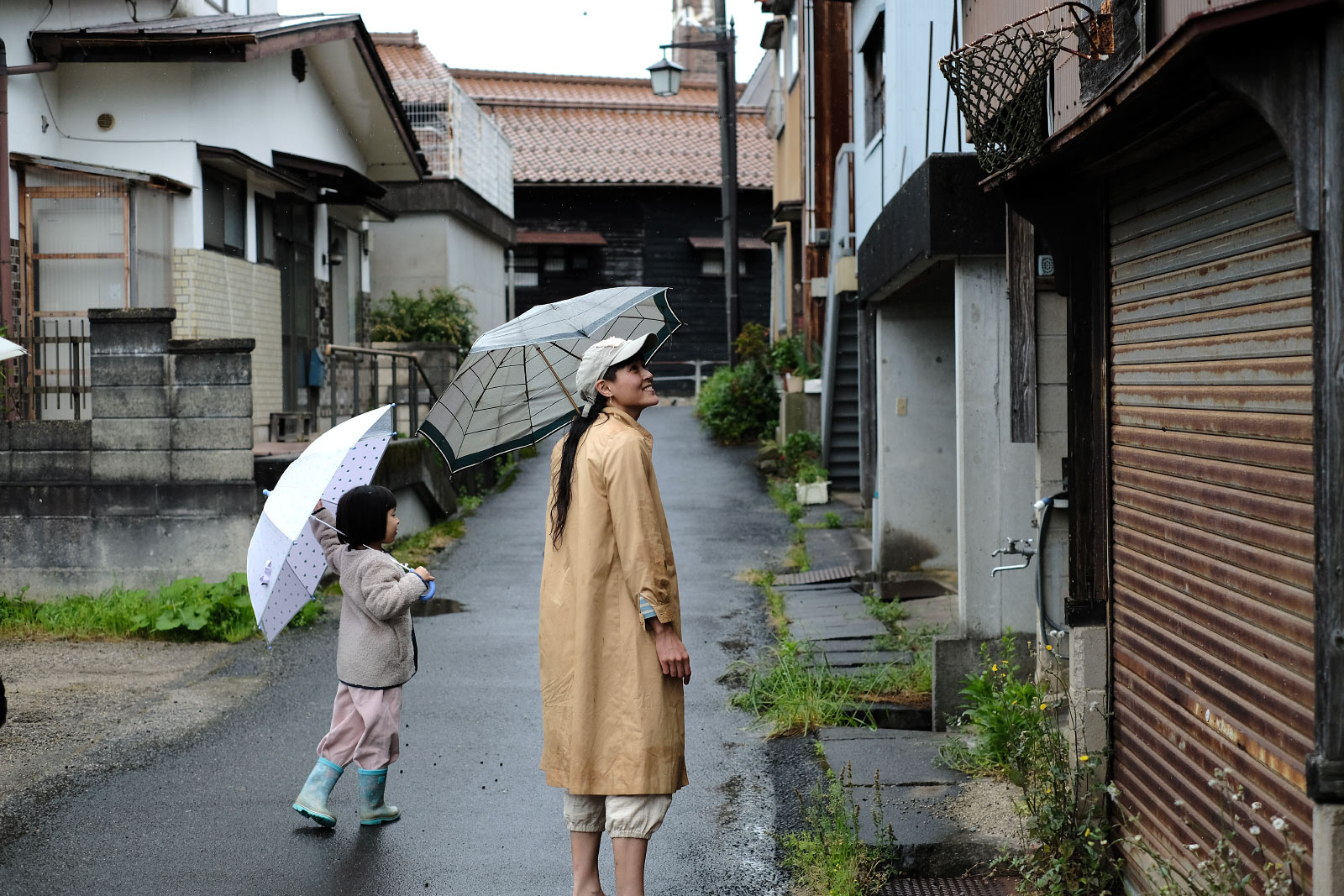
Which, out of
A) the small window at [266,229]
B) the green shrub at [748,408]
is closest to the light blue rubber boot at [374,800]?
the small window at [266,229]

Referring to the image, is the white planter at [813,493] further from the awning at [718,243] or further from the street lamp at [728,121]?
the awning at [718,243]

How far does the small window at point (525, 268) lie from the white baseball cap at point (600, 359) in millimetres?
27707

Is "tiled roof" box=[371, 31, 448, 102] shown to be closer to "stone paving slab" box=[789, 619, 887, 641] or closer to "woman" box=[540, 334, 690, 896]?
"stone paving slab" box=[789, 619, 887, 641]

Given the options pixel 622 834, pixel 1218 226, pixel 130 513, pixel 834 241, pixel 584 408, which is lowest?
pixel 622 834

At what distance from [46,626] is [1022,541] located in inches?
295

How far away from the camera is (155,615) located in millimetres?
9688

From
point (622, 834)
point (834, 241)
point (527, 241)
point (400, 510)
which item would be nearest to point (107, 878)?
point (622, 834)

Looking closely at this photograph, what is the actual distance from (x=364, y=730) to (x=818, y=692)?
2.82 m

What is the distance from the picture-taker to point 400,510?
542 inches

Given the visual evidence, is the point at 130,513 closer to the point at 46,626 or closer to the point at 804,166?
the point at 46,626

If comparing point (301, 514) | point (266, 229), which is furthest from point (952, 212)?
point (266, 229)

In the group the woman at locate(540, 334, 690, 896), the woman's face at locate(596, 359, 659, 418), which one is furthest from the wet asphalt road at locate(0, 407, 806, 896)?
the woman's face at locate(596, 359, 659, 418)

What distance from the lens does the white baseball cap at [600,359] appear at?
14.2ft

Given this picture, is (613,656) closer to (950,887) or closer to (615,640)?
(615,640)
